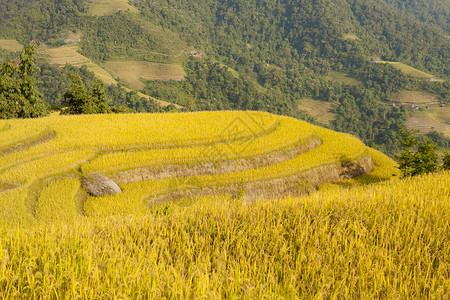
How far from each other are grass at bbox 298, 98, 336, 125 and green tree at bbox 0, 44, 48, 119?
375 ft

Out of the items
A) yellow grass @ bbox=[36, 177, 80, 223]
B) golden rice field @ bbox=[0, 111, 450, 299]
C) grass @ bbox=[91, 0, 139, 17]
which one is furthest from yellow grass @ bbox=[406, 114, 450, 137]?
grass @ bbox=[91, 0, 139, 17]

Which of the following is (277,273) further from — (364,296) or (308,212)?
(308,212)

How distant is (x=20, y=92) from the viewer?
2797 centimetres

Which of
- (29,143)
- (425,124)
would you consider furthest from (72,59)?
(425,124)

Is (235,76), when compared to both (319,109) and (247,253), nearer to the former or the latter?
(319,109)

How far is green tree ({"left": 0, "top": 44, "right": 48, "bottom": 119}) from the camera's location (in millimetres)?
26484

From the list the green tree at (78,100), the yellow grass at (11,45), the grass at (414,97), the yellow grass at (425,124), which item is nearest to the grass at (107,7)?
the yellow grass at (11,45)

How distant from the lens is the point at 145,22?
191 metres

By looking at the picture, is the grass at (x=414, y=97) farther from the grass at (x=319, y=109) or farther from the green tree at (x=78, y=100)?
the green tree at (x=78, y=100)

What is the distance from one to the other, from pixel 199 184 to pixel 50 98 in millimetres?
81700

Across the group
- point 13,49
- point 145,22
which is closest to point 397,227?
point 13,49

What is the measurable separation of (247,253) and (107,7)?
22565 cm

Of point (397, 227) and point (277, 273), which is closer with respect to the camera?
point (277, 273)

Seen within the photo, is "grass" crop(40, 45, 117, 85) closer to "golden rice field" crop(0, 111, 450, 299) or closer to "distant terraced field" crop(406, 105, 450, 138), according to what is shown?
"golden rice field" crop(0, 111, 450, 299)
